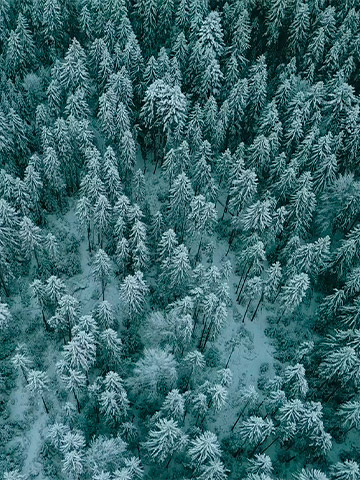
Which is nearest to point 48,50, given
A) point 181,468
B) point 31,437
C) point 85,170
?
point 85,170

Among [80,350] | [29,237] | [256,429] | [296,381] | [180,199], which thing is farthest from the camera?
[180,199]

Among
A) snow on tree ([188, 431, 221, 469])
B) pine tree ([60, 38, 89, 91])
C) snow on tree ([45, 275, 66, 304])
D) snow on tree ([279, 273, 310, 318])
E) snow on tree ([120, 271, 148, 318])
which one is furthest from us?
pine tree ([60, 38, 89, 91])

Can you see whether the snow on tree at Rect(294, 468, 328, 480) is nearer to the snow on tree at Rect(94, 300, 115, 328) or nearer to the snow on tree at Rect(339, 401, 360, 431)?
the snow on tree at Rect(339, 401, 360, 431)

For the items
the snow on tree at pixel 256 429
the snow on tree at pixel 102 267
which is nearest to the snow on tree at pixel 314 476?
the snow on tree at pixel 256 429

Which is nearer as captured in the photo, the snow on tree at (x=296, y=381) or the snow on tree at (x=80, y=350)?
the snow on tree at (x=80, y=350)

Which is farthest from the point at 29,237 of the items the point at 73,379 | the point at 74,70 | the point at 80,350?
the point at 74,70

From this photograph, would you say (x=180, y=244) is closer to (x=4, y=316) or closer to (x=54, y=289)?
(x=54, y=289)

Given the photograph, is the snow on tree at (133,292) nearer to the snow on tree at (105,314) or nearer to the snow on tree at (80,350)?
the snow on tree at (105,314)

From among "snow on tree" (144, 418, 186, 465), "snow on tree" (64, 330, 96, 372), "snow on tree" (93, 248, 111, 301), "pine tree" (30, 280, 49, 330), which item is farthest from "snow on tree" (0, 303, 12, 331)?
"snow on tree" (144, 418, 186, 465)
